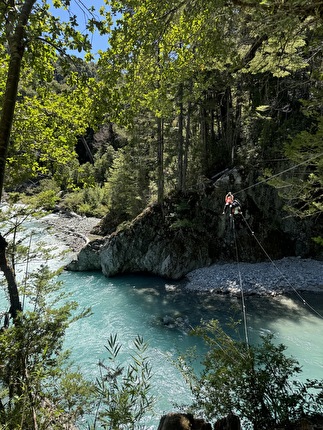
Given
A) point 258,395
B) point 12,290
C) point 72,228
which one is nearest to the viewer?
point 258,395

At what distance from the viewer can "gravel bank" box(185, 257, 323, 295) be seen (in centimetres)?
1016

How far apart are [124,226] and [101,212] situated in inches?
404

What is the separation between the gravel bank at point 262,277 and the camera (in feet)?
33.3

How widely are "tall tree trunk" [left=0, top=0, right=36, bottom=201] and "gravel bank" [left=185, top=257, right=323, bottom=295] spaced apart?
8.65 m

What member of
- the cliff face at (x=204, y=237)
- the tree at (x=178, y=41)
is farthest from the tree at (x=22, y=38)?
the cliff face at (x=204, y=237)

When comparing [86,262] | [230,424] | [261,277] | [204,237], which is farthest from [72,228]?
[230,424]

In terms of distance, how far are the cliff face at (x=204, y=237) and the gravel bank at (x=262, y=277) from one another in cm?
59

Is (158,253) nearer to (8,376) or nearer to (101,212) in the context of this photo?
(8,376)

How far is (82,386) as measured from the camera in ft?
10.2

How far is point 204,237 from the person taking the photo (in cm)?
1302

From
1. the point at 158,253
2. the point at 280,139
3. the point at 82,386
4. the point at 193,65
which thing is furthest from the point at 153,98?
the point at 280,139

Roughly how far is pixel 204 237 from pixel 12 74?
1146cm

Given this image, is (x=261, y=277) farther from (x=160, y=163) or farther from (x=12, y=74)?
(x=12, y=74)

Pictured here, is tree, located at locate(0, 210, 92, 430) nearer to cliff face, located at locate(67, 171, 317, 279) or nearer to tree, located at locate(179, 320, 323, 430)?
tree, located at locate(179, 320, 323, 430)
